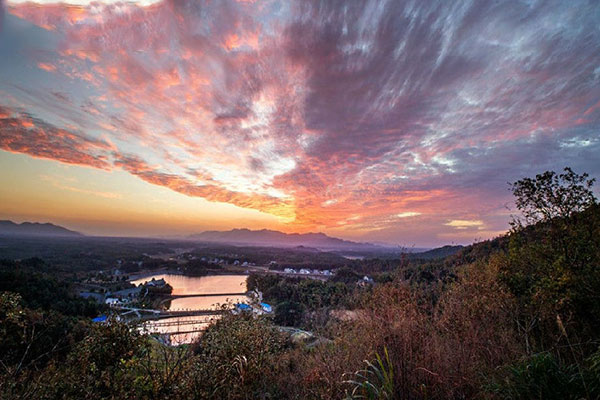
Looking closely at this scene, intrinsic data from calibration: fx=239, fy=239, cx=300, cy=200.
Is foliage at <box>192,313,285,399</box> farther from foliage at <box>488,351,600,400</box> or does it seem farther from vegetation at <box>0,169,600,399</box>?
foliage at <box>488,351,600,400</box>

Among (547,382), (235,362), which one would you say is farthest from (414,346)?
(235,362)

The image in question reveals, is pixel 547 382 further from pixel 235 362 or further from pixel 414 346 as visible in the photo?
pixel 235 362

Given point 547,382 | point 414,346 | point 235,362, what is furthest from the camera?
point 235,362

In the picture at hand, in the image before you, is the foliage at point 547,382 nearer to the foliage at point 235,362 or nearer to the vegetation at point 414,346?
the vegetation at point 414,346

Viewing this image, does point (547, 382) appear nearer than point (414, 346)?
Yes

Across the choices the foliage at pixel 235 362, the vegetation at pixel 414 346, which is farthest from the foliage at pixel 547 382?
the foliage at pixel 235 362

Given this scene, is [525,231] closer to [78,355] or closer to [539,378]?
[539,378]

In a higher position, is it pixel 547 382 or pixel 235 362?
pixel 547 382

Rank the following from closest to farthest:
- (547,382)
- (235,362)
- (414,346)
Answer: (547,382) < (414,346) < (235,362)

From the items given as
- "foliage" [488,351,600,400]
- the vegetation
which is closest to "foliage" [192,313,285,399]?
the vegetation

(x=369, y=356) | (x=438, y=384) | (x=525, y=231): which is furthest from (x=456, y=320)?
(x=525, y=231)
